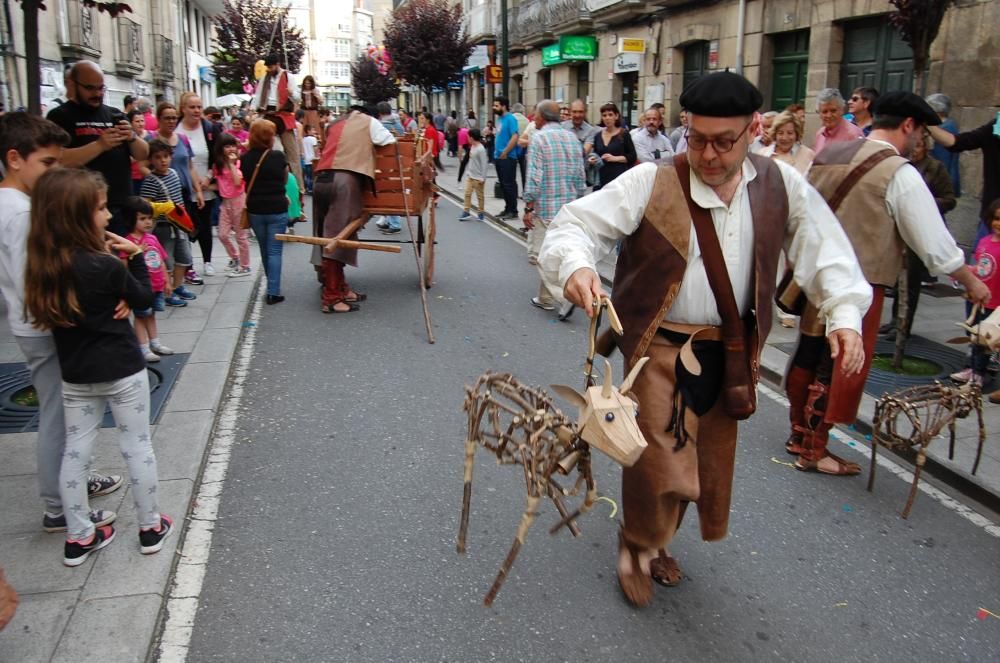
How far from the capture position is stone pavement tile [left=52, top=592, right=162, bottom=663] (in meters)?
2.85

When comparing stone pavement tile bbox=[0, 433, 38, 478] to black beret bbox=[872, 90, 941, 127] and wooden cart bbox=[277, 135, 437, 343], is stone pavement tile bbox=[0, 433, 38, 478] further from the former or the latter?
black beret bbox=[872, 90, 941, 127]

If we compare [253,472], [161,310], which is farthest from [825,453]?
[161,310]

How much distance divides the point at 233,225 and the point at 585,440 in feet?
26.5

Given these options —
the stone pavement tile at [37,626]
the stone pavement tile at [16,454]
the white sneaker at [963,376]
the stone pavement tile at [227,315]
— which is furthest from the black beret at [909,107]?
the stone pavement tile at [227,315]

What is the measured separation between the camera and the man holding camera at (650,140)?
11141mm

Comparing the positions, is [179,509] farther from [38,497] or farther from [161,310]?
[161,310]

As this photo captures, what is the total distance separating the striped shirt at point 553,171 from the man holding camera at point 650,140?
3.06m

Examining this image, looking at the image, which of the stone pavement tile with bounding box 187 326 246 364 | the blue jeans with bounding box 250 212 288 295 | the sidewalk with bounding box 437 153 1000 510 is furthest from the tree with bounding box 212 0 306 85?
the stone pavement tile with bounding box 187 326 246 364

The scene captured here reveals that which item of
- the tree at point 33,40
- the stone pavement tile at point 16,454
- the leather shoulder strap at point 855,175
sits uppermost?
A: the tree at point 33,40

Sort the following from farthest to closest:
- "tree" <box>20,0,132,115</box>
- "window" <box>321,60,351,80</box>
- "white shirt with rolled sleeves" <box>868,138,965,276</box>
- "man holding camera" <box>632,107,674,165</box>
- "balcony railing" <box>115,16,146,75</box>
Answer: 1. "window" <box>321,60,351,80</box>
2. "balcony railing" <box>115,16,146,75</box>
3. "man holding camera" <box>632,107,674,165</box>
4. "tree" <box>20,0,132,115</box>
5. "white shirt with rolled sleeves" <box>868,138,965,276</box>

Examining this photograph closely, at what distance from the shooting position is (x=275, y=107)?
1223 centimetres

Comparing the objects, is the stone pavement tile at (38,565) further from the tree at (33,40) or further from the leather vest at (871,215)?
the leather vest at (871,215)

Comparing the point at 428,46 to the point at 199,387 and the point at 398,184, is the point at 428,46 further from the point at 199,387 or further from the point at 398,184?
the point at 199,387

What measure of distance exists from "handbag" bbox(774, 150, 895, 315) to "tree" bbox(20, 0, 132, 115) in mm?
4239
